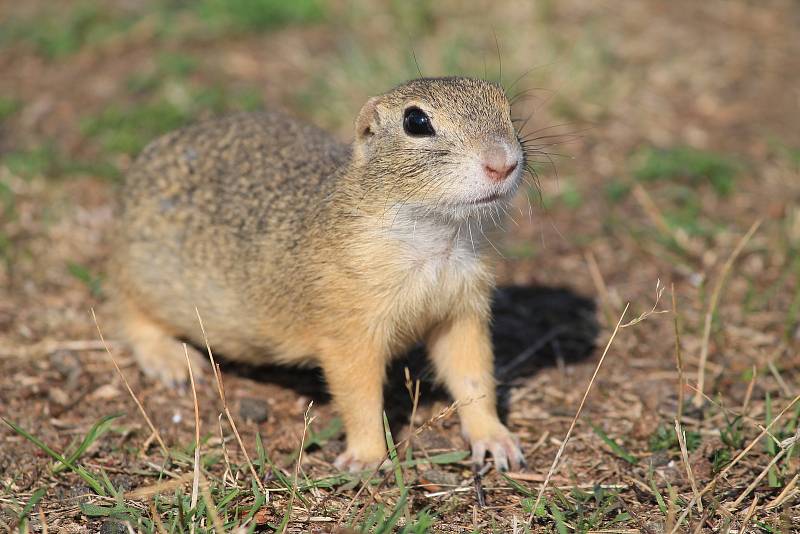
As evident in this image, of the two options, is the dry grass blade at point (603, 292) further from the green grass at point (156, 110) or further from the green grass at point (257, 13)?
the green grass at point (257, 13)

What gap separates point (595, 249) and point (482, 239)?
2.75m

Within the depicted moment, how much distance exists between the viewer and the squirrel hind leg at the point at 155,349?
637cm

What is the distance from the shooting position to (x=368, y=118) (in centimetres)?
514

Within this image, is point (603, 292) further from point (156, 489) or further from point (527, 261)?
point (156, 489)

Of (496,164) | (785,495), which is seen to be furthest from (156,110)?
(785,495)

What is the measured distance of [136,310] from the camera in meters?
6.60

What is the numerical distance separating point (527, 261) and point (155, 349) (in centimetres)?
297

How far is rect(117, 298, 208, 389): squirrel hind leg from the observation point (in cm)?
637

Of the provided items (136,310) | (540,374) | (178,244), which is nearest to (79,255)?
(136,310)

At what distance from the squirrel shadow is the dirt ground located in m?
0.02

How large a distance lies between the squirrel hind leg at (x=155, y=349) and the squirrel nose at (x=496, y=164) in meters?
2.78

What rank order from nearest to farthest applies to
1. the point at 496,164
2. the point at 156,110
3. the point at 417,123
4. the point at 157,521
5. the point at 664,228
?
the point at 157,521, the point at 496,164, the point at 417,123, the point at 664,228, the point at 156,110

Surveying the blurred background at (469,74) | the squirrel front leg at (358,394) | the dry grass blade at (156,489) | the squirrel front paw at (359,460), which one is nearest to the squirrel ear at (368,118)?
the squirrel front leg at (358,394)

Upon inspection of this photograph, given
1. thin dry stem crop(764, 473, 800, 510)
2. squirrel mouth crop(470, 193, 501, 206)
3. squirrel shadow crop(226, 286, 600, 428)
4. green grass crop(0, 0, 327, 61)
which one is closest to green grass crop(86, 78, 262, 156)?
green grass crop(0, 0, 327, 61)
